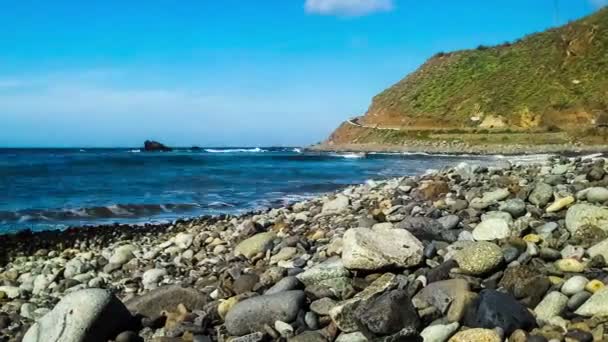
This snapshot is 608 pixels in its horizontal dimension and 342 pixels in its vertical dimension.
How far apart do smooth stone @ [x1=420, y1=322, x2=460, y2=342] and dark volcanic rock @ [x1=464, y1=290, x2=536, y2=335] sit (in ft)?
0.49

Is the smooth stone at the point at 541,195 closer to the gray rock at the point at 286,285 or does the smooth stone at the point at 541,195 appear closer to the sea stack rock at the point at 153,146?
the gray rock at the point at 286,285

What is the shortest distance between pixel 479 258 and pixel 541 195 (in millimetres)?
2270

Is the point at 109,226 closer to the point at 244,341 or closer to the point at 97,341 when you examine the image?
the point at 97,341

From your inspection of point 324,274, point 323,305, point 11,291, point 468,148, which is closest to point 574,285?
point 323,305

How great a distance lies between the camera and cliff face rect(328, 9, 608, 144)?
2488 inches

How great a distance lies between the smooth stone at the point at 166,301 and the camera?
5.64 metres

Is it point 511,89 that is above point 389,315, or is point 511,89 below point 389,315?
above

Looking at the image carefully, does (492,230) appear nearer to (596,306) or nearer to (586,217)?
(586,217)

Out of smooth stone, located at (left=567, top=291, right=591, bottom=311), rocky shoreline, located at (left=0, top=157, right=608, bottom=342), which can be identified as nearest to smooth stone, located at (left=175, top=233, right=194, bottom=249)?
rocky shoreline, located at (left=0, top=157, right=608, bottom=342)

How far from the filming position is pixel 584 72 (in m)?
67.6

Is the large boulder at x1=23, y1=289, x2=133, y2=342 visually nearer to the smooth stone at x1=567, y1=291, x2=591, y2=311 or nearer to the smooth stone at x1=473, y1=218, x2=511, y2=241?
the smooth stone at x1=473, y1=218, x2=511, y2=241

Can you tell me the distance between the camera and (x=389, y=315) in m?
4.29

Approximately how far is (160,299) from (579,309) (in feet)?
12.2

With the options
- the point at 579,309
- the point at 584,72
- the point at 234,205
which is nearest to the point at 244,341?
the point at 579,309
